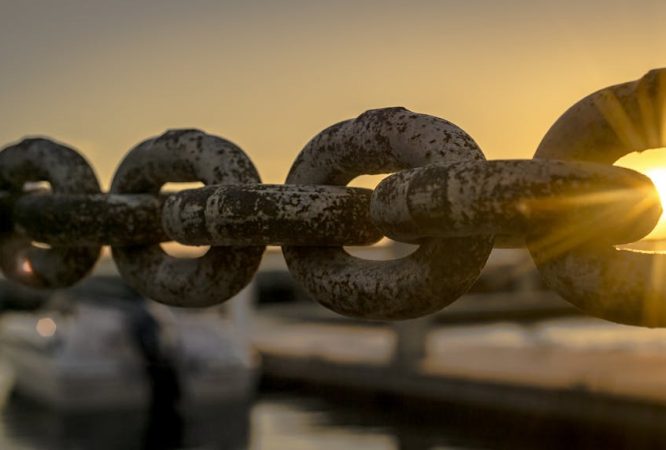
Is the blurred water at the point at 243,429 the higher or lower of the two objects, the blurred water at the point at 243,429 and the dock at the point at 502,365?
the lower

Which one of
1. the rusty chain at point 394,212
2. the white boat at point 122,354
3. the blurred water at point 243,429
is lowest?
the blurred water at point 243,429

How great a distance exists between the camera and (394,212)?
1423 millimetres

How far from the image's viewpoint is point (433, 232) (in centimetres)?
139

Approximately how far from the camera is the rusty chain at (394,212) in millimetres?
1351

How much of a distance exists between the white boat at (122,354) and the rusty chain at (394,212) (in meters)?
11.6

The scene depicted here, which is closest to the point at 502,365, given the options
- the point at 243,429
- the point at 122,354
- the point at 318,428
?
the point at 318,428

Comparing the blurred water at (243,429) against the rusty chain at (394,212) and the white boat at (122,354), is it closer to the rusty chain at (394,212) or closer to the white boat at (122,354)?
the white boat at (122,354)

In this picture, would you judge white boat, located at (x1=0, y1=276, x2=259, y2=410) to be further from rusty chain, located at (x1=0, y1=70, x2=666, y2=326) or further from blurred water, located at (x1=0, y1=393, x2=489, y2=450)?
rusty chain, located at (x1=0, y1=70, x2=666, y2=326)

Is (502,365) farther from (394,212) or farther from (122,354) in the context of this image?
(394,212)

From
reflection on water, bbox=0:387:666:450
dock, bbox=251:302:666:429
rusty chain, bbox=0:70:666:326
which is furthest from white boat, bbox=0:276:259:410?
rusty chain, bbox=0:70:666:326

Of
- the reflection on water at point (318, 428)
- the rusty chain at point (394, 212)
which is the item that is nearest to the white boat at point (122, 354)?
the reflection on water at point (318, 428)

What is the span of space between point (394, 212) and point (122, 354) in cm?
1338

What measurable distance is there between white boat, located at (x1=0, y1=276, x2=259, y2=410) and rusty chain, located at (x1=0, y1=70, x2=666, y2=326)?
1158 centimetres

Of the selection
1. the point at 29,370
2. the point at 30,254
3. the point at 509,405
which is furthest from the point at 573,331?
the point at 30,254
